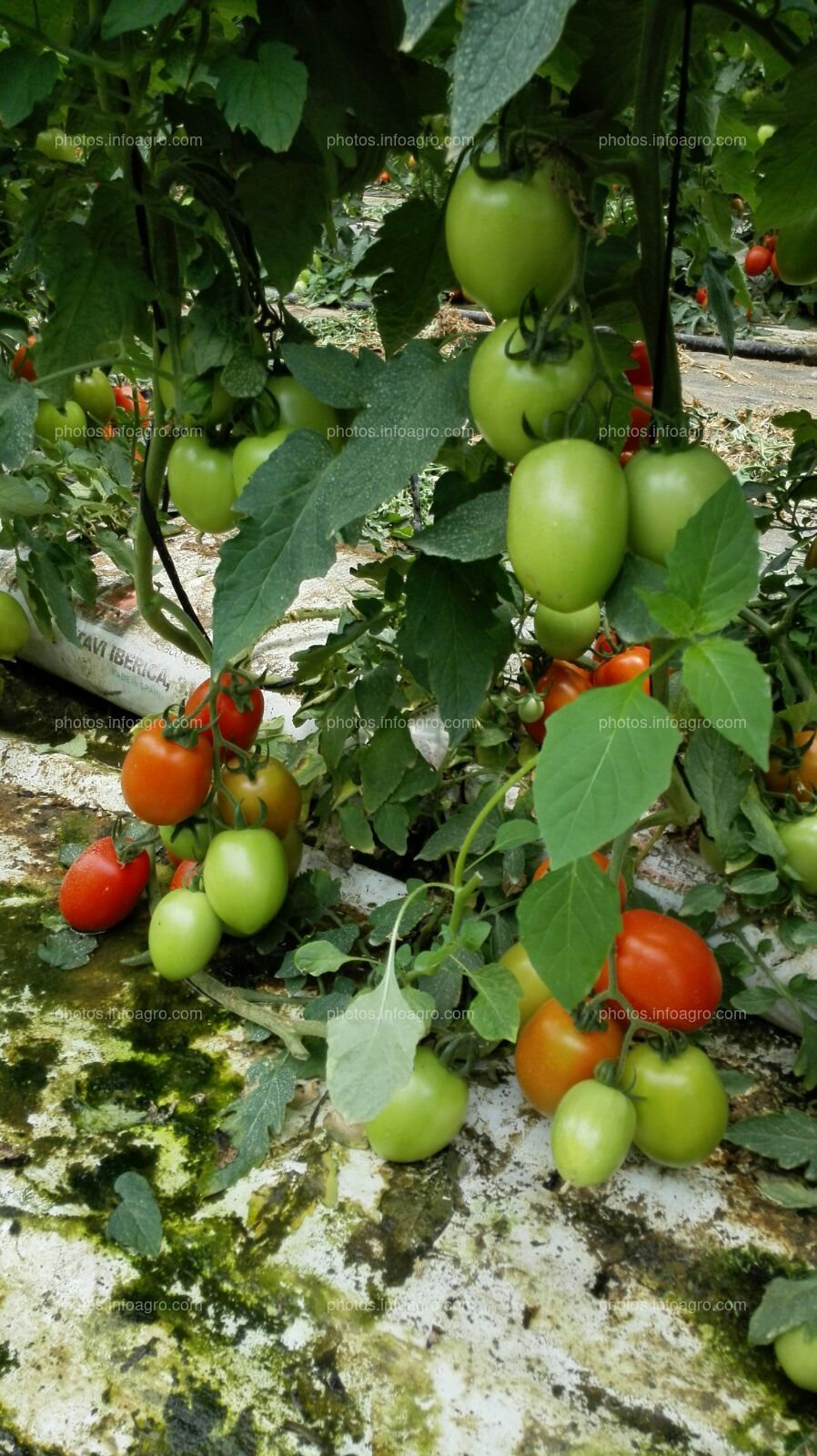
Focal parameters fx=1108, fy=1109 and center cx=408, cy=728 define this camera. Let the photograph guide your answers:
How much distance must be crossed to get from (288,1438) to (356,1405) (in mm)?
48

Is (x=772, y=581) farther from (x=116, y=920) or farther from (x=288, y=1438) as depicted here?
(x=288, y=1438)

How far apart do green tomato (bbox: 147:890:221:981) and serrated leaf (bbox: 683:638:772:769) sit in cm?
59

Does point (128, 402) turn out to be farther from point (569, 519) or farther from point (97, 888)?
point (569, 519)

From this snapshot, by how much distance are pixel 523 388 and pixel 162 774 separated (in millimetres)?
565

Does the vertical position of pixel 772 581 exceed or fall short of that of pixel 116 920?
it exceeds it

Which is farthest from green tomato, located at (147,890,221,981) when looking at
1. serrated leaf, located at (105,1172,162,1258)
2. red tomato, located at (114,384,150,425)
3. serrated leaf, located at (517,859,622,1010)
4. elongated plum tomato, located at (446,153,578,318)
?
red tomato, located at (114,384,150,425)

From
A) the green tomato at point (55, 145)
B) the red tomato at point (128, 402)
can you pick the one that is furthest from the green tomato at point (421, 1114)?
the red tomato at point (128, 402)

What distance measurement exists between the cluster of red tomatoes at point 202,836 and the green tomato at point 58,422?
0.69 m

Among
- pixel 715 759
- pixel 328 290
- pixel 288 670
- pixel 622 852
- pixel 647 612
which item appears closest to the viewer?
pixel 647 612

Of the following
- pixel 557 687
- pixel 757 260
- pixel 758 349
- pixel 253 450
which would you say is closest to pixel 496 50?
pixel 253 450

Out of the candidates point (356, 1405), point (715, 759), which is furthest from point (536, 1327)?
point (715, 759)

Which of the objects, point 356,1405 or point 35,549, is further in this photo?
point 35,549

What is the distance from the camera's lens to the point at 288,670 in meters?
1.53

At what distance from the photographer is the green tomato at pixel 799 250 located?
90 cm
